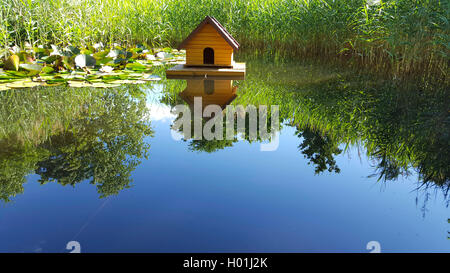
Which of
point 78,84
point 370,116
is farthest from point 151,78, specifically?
point 370,116

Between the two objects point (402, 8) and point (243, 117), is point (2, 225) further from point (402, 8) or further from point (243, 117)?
point (402, 8)

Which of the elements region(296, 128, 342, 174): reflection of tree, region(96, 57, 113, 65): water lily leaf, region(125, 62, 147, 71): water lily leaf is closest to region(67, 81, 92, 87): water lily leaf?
region(96, 57, 113, 65): water lily leaf

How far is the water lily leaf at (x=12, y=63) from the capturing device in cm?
501

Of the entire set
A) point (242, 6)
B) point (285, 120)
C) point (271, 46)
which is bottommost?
point (285, 120)

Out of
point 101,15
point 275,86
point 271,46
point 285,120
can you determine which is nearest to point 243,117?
point 285,120

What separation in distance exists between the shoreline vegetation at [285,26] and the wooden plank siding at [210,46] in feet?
8.00

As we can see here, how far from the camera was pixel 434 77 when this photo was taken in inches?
219

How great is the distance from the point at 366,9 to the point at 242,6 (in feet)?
14.0

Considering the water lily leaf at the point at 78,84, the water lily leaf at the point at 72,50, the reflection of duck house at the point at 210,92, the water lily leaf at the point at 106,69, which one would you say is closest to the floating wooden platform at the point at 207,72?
the reflection of duck house at the point at 210,92

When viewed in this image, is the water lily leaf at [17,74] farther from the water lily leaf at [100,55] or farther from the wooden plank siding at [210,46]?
the wooden plank siding at [210,46]

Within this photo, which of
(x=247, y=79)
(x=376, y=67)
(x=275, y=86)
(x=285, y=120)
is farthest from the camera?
(x=376, y=67)

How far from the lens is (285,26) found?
833 cm

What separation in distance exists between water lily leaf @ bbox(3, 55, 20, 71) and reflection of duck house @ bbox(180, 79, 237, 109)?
2.66 m

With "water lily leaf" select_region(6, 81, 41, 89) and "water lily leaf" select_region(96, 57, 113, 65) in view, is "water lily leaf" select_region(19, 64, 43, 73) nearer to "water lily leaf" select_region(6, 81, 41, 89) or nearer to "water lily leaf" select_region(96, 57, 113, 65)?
"water lily leaf" select_region(6, 81, 41, 89)
